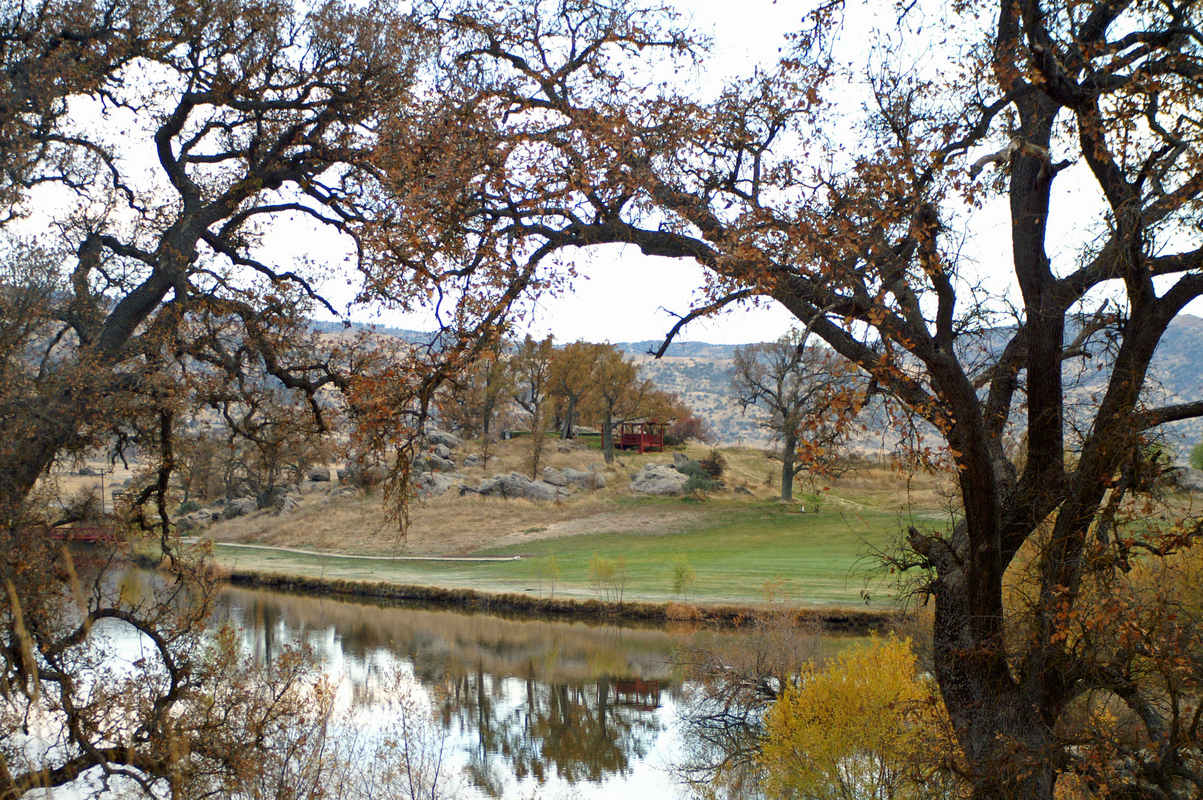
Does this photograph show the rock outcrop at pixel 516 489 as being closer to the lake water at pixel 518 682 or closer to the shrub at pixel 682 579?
the lake water at pixel 518 682

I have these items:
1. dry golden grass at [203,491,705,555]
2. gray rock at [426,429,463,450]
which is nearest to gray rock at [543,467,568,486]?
dry golden grass at [203,491,705,555]

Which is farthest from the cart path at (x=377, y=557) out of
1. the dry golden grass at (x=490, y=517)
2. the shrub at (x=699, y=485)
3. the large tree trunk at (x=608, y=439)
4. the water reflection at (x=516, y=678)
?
the large tree trunk at (x=608, y=439)

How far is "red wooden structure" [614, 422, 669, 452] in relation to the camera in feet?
230

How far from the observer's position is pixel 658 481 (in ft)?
→ 187

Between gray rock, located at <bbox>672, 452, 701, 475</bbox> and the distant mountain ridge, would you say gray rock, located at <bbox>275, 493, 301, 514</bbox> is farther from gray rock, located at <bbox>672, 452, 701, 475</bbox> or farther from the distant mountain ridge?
gray rock, located at <bbox>672, 452, 701, 475</bbox>

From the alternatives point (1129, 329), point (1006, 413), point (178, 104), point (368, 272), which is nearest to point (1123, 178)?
point (1129, 329)

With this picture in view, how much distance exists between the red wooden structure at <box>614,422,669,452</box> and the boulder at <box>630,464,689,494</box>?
9.99 metres

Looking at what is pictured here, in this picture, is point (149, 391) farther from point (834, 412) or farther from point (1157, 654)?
point (1157, 654)

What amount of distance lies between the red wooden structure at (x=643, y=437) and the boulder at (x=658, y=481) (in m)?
9.99

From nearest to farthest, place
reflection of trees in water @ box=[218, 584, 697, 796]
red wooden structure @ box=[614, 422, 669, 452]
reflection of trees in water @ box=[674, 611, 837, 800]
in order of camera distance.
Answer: reflection of trees in water @ box=[674, 611, 837, 800], reflection of trees in water @ box=[218, 584, 697, 796], red wooden structure @ box=[614, 422, 669, 452]

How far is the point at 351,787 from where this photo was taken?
14.2 m

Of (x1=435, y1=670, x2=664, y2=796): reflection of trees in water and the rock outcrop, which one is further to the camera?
the rock outcrop

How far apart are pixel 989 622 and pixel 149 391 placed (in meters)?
9.01

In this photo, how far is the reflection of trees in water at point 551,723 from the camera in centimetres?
1831
